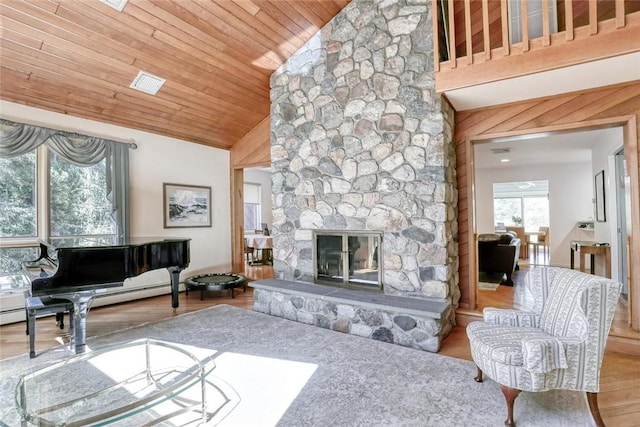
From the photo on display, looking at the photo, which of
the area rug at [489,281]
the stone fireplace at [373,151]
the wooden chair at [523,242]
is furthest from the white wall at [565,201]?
the stone fireplace at [373,151]

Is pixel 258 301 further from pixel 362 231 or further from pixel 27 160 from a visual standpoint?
pixel 27 160

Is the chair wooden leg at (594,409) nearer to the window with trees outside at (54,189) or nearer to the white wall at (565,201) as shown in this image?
the window with trees outside at (54,189)

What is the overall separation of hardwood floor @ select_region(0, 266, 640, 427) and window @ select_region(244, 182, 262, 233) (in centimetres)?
375

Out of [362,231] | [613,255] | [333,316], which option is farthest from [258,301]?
[613,255]

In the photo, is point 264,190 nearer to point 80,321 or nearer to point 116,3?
point 116,3

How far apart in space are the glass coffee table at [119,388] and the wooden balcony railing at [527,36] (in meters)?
3.14

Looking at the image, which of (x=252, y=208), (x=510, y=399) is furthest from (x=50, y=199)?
(x=252, y=208)

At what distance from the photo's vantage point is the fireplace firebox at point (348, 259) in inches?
143

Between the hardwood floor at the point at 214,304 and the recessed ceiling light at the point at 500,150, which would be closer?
the hardwood floor at the point at 214,304

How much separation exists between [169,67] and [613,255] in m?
6.00

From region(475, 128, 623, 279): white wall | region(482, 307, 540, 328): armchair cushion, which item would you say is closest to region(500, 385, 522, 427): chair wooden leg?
region(482, 307, 540, 328): armchair cushion

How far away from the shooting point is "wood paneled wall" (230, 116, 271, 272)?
571cm

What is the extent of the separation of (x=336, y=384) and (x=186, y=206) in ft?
13.6

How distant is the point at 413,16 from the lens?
11.0 ft
